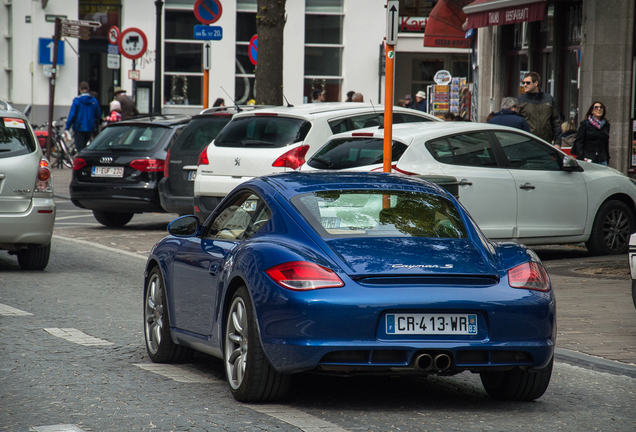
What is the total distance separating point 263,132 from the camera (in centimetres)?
1374

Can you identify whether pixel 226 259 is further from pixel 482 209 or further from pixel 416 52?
pixel 416 52

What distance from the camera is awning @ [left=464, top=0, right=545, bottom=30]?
819 inches

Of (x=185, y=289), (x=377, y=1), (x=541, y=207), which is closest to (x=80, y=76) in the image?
(x=377, y=1)

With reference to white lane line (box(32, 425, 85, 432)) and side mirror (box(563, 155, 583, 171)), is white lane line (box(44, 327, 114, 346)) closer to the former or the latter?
white lane line (box(32, 425, 85, 432))

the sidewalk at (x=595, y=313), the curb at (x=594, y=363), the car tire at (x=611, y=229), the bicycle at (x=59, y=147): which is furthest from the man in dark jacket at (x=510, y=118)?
the bicycle at (x=59, y=147)

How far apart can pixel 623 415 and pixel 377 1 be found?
3669cm

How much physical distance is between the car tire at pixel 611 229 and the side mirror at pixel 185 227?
24.9 ft

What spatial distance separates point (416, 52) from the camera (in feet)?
140

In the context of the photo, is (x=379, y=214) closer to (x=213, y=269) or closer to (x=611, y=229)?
(x=213, y=269)

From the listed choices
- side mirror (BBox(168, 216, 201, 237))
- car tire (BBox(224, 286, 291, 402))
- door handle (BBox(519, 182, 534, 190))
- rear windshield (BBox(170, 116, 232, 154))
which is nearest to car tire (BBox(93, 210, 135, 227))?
rear windshield (BBox(170, 116, 232, 154))

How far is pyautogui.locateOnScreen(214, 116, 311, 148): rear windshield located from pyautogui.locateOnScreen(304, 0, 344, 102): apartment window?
27327 millimetres

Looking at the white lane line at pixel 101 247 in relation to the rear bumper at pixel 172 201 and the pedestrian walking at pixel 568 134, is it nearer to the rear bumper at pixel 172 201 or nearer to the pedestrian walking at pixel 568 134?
the rear bumper at pixel 172 201

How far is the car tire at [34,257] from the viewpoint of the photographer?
12008 millimetres

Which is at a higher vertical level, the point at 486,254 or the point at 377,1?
the point at 377,1
